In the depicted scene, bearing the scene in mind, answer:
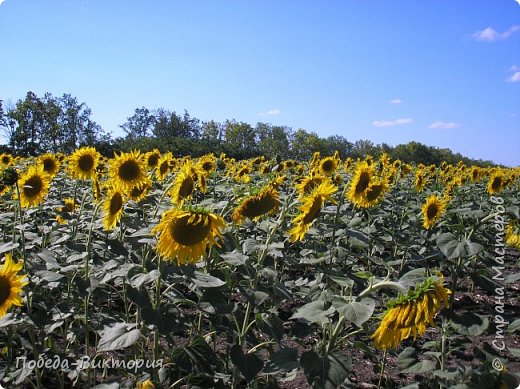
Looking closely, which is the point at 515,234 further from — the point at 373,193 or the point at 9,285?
the point at 9,285

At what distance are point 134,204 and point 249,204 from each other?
1024 mm

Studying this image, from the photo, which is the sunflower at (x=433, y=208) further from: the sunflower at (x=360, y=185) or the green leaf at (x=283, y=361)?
the green leaf at (x=283, y=361)

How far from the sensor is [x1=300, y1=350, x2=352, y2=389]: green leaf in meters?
1.70

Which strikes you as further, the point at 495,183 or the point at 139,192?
the point at 495,183

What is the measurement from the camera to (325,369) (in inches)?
68.7

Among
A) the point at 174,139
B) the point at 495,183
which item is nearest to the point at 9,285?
the point at 495,183

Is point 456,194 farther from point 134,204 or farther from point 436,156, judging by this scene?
point 436,156

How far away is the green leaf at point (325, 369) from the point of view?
1704mm

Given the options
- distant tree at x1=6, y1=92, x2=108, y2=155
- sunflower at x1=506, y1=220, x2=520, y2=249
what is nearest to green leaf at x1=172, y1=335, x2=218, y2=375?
sunflower at x1=506, y1=220, x2=520, y2=249

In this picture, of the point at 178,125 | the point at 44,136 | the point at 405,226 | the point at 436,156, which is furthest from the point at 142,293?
the point at 178,125

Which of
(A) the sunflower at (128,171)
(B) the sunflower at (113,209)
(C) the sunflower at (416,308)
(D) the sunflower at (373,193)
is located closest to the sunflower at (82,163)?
(A) the sunflower at (128,171)

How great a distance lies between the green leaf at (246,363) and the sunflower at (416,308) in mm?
718

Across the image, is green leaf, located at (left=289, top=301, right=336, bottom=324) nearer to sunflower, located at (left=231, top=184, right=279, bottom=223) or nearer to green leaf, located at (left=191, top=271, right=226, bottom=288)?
green leaf, located at (left=191, top=271, right=226, bottom=288)

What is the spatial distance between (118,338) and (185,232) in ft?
1.73
